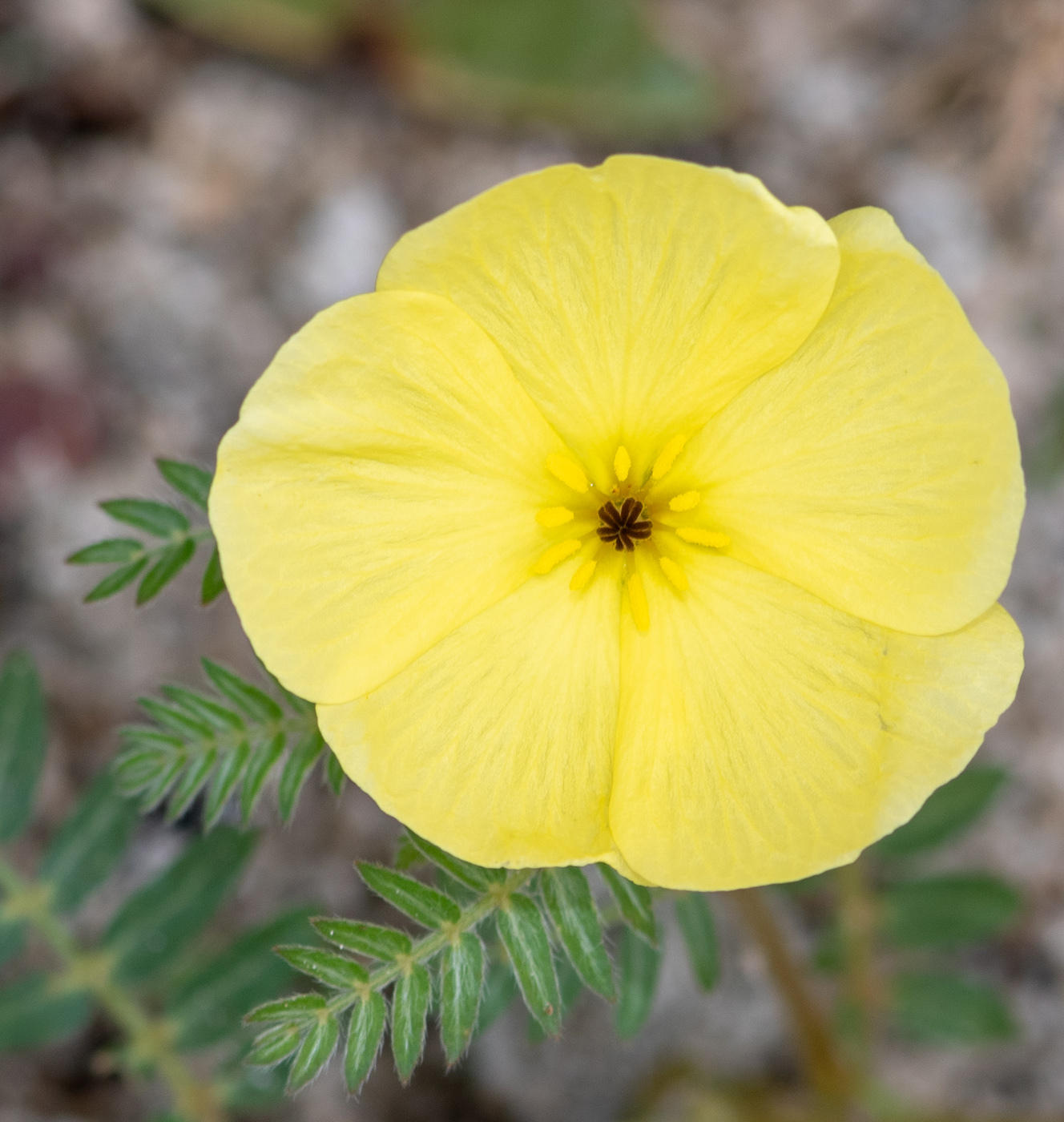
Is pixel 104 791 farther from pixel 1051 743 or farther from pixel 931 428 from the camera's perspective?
pixel 1051 743

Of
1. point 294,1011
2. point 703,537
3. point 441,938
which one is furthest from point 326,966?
point 703,537

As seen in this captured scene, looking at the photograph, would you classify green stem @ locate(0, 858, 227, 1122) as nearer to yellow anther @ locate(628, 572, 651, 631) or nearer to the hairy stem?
the hairy stem

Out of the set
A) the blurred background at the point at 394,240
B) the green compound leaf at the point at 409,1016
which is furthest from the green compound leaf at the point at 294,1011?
the blurred background at the point at 394,240

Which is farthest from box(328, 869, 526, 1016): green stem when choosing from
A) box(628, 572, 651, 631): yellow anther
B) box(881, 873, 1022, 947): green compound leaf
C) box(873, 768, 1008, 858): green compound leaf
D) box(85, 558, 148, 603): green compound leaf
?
box(881, 873, 1022, 947): green compound leaf

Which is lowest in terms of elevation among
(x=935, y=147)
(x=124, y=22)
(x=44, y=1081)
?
(x=44, y=1081)

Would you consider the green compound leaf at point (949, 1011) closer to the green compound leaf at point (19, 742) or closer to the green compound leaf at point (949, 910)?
the green compound leaf at point (949, 910)

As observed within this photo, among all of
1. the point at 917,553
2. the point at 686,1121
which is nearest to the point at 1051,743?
the point at 686,1121
